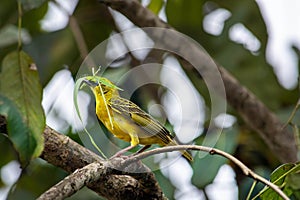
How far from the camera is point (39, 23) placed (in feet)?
8.31

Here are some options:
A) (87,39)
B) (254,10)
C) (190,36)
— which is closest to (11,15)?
(87,39)

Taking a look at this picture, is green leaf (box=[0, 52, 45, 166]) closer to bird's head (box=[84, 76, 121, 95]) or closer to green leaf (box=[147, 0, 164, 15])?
bird's head (box=[84, 76, 121, 95])

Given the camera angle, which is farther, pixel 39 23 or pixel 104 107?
pixel 39 23

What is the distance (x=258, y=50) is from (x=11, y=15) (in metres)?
0.90

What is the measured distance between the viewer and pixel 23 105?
136cm

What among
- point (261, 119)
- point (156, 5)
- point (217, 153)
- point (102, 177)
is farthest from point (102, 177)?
point (156, 5)

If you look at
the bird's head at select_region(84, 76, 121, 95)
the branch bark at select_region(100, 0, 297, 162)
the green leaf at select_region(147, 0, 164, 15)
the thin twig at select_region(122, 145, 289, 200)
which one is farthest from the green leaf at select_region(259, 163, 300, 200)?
the green leaf at select_region(147, 0, 164, 15)

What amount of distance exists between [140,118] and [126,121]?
3 cm

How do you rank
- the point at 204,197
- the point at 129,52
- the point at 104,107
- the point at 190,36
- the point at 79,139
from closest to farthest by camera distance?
the point at 104,107 < the point at 79,139 < the point at 204,197 < the point at 129,52 < the point at 190,36

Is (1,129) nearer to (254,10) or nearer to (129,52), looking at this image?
(129,52)

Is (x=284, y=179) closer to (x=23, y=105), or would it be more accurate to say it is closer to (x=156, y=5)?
(x=23, y=105)

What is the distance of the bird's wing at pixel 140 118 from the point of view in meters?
1.36

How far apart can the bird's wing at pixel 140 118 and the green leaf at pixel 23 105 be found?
5.5 inches

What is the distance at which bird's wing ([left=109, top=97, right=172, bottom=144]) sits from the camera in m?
1.36
